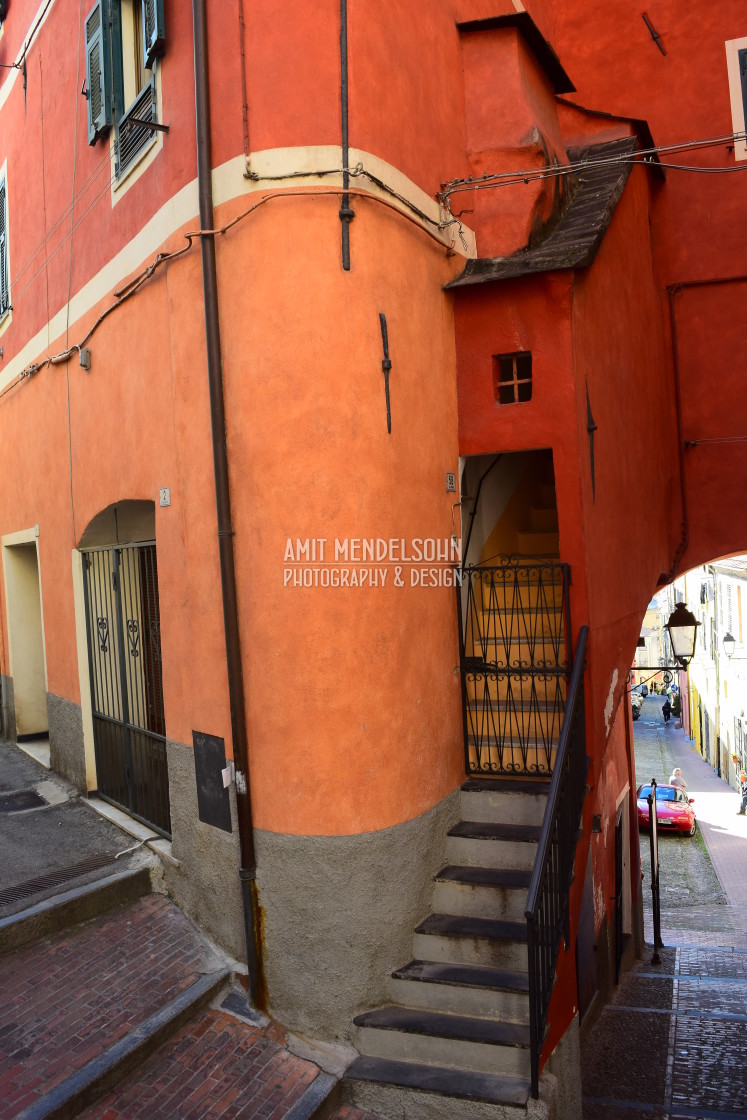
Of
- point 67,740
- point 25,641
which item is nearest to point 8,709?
point 25,641

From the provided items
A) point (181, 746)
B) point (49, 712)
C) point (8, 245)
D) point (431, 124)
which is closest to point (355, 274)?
point (431, 124)

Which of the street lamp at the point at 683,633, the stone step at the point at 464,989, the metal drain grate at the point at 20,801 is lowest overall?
the stone step at the point at 464,989

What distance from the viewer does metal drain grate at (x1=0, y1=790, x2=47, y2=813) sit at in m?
7.83

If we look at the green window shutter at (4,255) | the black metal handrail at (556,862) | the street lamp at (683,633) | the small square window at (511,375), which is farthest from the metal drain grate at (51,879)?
the green window shutter at (4,255)

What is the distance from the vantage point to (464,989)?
507cm

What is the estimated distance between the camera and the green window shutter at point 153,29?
5.82 meters

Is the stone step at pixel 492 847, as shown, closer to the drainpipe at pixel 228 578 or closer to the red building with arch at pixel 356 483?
the red building with arch at pixel 356 483

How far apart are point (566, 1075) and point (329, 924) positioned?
196 cm

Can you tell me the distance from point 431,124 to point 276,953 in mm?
5741

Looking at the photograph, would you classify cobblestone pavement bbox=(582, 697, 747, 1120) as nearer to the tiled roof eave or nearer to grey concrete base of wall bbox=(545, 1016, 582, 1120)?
grey concrete base of wall bbox=(545, 1016, 582, 1120)

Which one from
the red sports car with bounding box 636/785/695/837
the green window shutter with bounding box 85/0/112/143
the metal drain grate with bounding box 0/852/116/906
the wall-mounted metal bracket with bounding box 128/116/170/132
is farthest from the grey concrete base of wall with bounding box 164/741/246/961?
the red sports car with bounding box 636/785/695/837

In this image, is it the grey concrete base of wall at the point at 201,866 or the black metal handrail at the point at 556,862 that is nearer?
the black metal handrail at the point at 556,862

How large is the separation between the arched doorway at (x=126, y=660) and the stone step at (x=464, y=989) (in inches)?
98.3

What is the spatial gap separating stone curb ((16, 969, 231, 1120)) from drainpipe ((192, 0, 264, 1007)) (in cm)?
32
